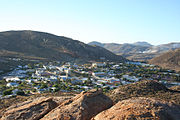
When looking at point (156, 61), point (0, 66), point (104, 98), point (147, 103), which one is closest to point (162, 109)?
point (147, 103)

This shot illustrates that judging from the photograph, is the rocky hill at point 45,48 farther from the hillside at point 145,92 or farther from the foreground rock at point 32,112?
the foreground rock at point 32,112

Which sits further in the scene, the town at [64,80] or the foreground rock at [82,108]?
the town at [64,80]

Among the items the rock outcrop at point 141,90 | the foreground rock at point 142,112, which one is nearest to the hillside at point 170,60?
the rock outcrop at point 141,90

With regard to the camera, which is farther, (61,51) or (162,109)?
(61,51)

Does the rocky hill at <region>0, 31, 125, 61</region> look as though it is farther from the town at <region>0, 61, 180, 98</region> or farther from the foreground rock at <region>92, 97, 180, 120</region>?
the foreground rock at <region>92, 97, 180, 120</region>

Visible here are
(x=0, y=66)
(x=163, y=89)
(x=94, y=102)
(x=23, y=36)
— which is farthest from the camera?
(x=23, y=36)

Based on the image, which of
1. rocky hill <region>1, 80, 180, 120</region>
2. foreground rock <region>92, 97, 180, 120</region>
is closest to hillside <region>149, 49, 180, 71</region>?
rocky hill <region>1, 80, 180, 120</region>

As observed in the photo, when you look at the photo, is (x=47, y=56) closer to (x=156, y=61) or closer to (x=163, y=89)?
(x=156, y=61)
